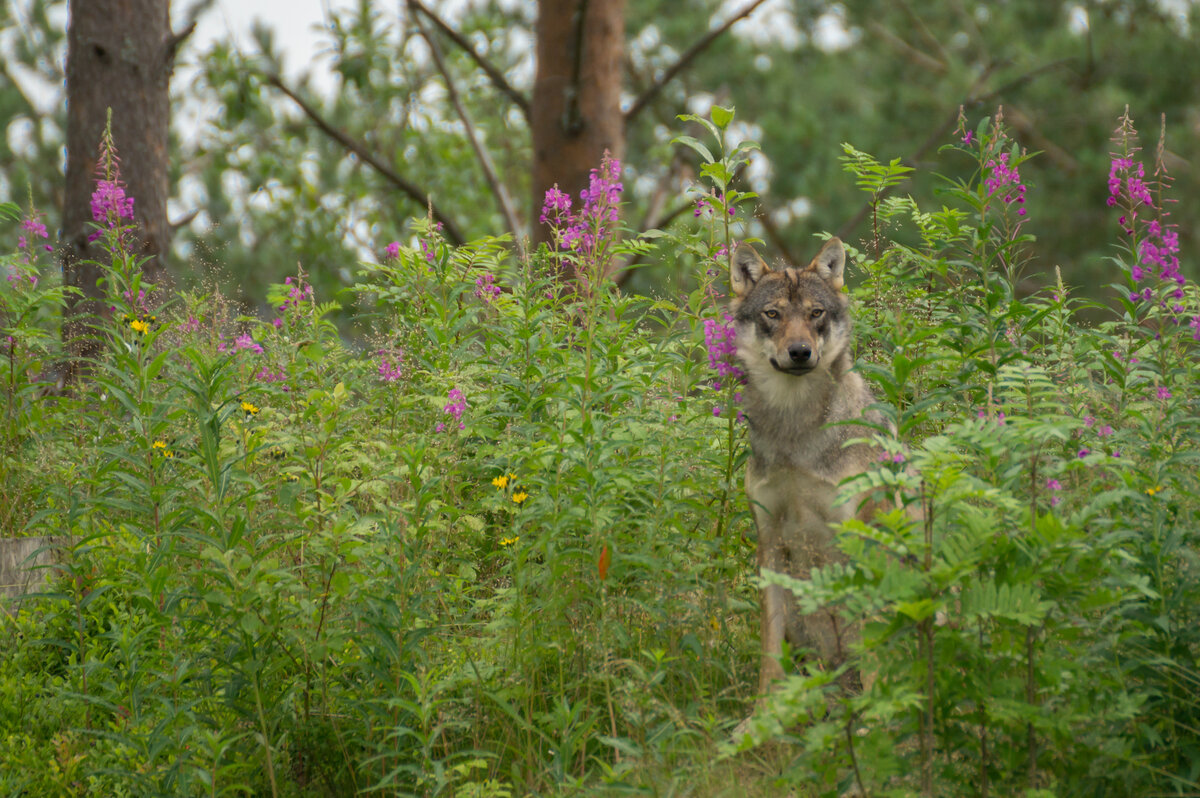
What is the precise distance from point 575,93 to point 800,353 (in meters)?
5.69

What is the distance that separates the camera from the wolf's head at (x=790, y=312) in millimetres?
4969

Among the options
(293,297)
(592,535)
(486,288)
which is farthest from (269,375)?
(592,535)

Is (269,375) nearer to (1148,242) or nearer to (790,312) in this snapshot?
(790,312)

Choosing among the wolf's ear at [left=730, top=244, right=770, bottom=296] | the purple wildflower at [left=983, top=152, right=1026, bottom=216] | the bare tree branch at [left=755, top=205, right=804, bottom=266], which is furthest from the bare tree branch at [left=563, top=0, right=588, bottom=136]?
the bare tree branch at [left=755, top=205, right=804, bottom=266]

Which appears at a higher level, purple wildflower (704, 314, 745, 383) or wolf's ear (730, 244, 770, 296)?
wolf's ear (730, 244, 770, 296)

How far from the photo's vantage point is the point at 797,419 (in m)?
4.88

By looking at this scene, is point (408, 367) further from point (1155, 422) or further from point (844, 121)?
point (844, 121)

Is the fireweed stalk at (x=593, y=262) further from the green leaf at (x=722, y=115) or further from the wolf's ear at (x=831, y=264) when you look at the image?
the wolf's ear at (x=831, y=264)

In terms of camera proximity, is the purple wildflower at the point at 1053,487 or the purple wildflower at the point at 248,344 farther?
the purple wildflower at the point at 248,344

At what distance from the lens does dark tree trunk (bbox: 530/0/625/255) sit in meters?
9.81

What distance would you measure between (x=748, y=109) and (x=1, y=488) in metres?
19.3

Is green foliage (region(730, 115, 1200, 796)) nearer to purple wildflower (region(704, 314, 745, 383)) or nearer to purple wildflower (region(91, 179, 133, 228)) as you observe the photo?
purple wildflower (region(704, 314, 745, 383))

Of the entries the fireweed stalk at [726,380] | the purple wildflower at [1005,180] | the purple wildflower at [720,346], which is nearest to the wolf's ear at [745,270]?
the fireweed stalk at [726,380]

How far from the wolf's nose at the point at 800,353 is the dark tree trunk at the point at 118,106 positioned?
6.53 metres
